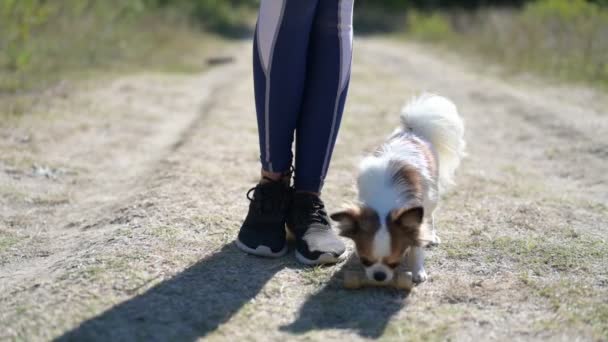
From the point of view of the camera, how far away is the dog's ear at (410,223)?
266cm

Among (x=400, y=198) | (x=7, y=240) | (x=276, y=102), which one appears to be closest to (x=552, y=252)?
(x=400, y=198)

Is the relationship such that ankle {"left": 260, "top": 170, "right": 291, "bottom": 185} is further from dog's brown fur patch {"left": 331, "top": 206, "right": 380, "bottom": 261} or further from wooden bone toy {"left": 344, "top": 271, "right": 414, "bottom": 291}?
wooden bone toy {"left": 344, "top": 271, "right": 414, "bottom": 291}

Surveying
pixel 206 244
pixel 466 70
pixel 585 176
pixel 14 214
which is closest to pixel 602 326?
pixel 206 244

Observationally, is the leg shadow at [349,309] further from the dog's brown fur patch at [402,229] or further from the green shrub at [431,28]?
the green shrub at [431,28]

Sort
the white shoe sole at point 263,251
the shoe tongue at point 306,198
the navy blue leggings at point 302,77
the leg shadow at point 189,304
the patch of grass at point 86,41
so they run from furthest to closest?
1. the patch of grass at point 86,41
2. the shoe tongue at point 306,198
3. the white shoe sole at point 263,251
4. the navy blue leggings at point 302,77
5. the leg shadow at point 189,304

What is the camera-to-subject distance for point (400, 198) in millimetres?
2885

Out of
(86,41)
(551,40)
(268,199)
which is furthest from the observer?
(551,40)

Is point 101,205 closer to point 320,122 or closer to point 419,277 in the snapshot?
point 320,122

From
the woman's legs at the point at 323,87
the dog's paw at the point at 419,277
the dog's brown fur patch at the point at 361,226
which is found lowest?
the dog's paw at the point at 419,277

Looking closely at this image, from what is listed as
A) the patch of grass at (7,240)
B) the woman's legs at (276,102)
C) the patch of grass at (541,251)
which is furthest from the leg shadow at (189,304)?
the patch of grass at (7,240)

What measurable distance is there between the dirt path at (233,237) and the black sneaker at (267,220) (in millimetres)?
84

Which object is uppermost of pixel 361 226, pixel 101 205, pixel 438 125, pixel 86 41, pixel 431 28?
pixel 438 125

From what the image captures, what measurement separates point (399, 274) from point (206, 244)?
0.94 m

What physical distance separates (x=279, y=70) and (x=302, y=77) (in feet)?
0.38
